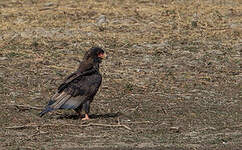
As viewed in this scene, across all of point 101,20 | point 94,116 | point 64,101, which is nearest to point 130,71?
point 94,116

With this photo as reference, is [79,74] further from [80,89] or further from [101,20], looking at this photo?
[101,20]

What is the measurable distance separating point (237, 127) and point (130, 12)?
9133 mm

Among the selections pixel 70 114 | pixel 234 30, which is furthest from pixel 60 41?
pixel 70 114

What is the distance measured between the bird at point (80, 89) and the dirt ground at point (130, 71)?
276 mm

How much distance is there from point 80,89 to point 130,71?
3794 mm

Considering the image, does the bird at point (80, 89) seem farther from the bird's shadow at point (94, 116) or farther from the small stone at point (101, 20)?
the small stone at point (101, 20)

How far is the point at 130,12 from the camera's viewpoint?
1964 cm

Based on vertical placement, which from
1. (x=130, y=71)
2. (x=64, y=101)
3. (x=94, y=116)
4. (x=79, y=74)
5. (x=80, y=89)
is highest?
(x=79, y=74)

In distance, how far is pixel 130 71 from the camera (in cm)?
1480

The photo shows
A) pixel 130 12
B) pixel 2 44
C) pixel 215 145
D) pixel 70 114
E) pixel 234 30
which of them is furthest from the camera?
pixel 130 12

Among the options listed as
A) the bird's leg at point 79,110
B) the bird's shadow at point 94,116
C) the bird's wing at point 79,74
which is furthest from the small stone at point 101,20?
the bird's leg at point 79,110

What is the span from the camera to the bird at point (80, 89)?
1093 cm

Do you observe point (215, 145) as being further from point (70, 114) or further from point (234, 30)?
point (234, 30)

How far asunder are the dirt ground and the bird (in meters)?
0.28
